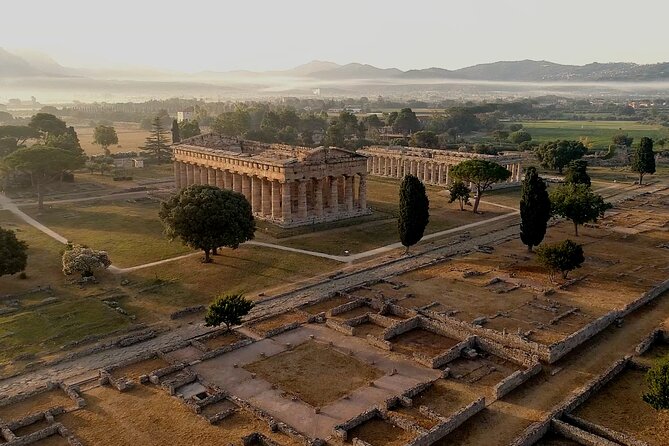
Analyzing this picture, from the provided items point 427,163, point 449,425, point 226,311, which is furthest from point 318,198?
point 449,425

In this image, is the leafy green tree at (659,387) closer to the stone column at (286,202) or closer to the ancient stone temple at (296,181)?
the ancient stone temple at (296,181)

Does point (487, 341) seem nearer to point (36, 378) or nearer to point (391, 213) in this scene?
point (36, 378)

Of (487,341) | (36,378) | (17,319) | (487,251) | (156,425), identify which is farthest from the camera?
(487,251)

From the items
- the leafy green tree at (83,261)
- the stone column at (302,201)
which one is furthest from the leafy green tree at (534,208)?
the leafy green tree at (83,261)

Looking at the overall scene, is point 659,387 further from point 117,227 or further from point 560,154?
point 560,154

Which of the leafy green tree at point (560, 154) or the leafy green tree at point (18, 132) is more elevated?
the leafy green tree at point (18, 132)

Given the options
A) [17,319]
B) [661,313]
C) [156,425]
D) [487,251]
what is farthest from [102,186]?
[661,313]
